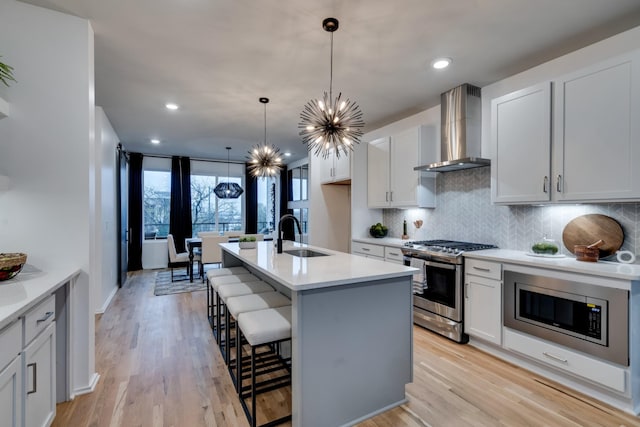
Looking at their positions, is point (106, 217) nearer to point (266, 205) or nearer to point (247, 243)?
point (247, 243)

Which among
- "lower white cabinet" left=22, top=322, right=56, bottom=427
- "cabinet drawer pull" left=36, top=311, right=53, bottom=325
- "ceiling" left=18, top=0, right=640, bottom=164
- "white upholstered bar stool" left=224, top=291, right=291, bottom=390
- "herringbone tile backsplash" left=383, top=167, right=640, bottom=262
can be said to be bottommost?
"lower white cabinet" left=22, top=322, right=56, bottom=427

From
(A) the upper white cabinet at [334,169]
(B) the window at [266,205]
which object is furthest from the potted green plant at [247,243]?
(B) the window at [266,205]

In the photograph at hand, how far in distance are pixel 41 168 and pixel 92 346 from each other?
1364 mm

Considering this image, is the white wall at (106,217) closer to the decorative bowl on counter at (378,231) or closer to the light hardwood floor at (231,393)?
the light hardwood floor at (231,393)

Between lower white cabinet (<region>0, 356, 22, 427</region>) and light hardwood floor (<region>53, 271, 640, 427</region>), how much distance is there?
0.62 metres

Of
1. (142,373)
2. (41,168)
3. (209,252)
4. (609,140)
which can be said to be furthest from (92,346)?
(609,140)

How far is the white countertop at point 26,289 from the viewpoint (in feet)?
4.32

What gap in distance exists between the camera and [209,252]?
555 cm

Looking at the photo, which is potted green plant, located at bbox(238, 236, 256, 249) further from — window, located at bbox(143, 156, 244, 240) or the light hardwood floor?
window, located at bbox(143, 156, 244, 240)

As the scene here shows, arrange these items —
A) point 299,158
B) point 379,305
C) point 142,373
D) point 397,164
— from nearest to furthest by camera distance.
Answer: point 379,305 < point 142,373 < point 397,164 < point 299,158

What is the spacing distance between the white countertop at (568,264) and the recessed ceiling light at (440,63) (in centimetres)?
184

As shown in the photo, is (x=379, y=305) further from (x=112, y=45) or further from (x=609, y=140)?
(x=112, y=45)

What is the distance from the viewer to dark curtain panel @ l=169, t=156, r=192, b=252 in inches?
288

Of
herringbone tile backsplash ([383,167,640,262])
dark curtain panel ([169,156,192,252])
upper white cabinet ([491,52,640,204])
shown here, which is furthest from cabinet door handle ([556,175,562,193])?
dark curtain panel ([169,156,192,252])
